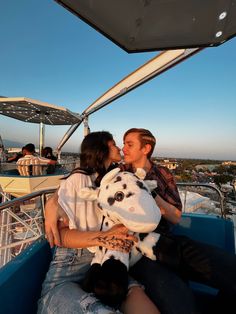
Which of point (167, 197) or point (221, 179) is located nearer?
point (167, 197)

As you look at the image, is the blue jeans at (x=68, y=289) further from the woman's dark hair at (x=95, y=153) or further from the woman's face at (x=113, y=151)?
the woman's face at (x=113, y=151)

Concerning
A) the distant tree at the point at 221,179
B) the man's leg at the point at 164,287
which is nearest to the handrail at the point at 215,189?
the distant tree at the point at 221,179

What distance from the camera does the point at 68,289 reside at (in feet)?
4.03

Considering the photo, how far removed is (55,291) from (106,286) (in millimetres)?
306

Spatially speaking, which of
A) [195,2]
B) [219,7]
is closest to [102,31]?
[195,2]

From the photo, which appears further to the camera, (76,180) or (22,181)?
(22,181)

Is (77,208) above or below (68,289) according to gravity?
above

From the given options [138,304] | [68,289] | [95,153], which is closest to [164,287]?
[138,304]

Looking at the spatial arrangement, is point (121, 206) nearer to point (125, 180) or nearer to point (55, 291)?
point (125, 180)

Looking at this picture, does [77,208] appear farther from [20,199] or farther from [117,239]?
[20,199]

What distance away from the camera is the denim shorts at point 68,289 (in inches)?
44.1

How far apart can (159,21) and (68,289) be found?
1.70 meters

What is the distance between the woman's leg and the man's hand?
0.53m

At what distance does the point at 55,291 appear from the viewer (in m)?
1.25
